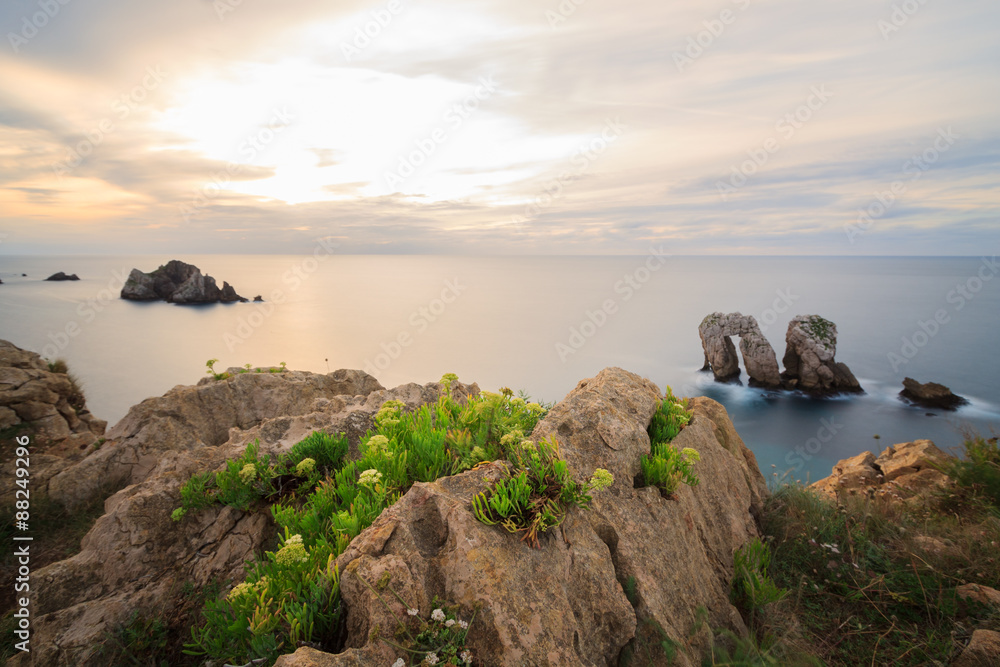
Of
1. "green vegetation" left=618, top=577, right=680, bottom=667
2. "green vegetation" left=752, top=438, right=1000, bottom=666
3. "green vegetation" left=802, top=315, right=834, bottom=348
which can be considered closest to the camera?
"green vegetation" left=618, top=577, right=680, bottom=667

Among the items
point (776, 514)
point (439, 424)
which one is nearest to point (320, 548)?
point (439, 424)

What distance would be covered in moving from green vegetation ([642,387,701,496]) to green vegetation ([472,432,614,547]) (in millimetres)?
1021

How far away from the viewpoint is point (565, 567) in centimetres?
322

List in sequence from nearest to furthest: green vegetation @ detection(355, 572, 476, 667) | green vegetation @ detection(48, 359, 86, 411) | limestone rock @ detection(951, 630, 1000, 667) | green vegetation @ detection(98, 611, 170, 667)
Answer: green vegetation @ detection(355, 572, 476, 667)
green vegetation @ detection(98, 611, 170, 667)
limestone rock @ detection(951, 630, 1000, 667)
green vegetation @ detection(48, 359, 86, 411)

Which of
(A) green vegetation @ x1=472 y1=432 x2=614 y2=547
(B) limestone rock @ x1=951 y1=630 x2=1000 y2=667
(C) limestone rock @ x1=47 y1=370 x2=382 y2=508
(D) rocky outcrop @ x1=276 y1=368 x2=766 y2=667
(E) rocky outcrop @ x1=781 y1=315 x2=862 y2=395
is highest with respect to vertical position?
(A) green vegetation @ x1=472 y1=432 x2=614 y2=547

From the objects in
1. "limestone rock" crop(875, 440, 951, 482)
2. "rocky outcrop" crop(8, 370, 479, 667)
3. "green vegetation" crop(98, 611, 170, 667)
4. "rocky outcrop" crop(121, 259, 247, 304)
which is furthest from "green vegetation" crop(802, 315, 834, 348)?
"rocky outcrop" crop(121, 259, 247, 304)

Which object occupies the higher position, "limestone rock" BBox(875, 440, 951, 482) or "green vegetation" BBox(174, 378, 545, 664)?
"green vegetation" BBox(174, 378, 545, 664)

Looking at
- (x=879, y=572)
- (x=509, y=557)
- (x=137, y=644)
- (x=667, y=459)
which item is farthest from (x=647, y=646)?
(x=879, y=572)

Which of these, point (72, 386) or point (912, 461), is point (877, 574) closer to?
point (912, 461)

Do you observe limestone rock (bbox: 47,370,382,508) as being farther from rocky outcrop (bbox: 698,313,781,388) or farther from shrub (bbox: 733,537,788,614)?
rocky outcrop (bbox: 698,313,781,388)

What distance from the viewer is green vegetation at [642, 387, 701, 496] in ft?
14.3

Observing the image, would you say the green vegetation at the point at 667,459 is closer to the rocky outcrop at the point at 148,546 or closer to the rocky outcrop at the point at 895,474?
the rocky outcrop at the point at 148,546

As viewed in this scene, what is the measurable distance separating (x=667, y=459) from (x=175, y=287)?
61.1m

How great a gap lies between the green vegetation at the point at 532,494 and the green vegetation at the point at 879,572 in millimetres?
2099
